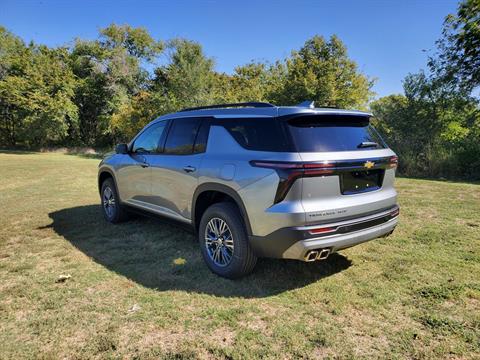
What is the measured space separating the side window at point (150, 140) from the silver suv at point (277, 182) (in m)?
0.54

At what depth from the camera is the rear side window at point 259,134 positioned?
10.1 feet

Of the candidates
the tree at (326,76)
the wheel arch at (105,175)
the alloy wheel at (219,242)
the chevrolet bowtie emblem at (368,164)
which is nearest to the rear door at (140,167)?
the wheel arch at (105,175)

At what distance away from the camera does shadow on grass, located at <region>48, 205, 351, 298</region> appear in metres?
A: 3.46

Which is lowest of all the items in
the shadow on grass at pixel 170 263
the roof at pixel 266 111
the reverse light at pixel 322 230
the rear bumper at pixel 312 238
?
the shadow on grass at pixel 170 263

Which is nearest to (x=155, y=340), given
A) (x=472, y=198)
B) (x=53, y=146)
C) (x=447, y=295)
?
(x=447, y=295)

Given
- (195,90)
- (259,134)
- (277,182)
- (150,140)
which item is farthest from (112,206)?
(195,90)

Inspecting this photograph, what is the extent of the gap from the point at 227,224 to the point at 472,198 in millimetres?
7039

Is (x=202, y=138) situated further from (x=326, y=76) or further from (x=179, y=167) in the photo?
(x=326, y=76)

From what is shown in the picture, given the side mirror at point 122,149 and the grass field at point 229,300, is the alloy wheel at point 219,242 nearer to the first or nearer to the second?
the grass field at point 229,300

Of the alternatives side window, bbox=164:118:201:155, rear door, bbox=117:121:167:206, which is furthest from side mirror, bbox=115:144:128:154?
side window, bbox=164:118:201:155

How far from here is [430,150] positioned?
13641mm

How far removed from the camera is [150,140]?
4953mm

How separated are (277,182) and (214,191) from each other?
38.5 inches

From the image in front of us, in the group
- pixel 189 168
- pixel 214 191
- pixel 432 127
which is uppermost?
pixel 432 127
